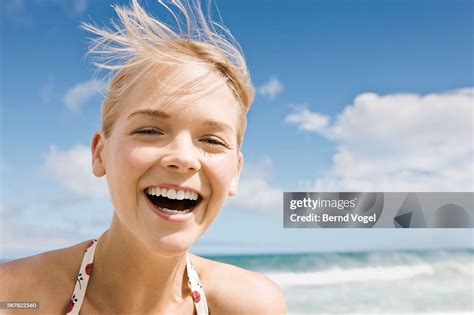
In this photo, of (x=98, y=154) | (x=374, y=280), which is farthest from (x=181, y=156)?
(x=374, y=280)

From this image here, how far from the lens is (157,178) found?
2.05m

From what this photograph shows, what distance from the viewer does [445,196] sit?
5453mm

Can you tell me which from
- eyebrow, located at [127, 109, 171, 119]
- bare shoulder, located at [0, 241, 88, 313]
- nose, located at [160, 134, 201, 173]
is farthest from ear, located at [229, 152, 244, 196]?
bare shoulder, located at [0, 241, 88, 313]

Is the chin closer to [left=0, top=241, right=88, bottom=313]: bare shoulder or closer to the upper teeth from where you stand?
the upper teeth

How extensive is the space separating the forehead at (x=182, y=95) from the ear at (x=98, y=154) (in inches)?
10.6

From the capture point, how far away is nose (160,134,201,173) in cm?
200

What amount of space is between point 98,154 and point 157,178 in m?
0.50

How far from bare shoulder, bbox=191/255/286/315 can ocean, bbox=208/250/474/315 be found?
Result: 6643mm

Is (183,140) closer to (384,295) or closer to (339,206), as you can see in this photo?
(339,206)

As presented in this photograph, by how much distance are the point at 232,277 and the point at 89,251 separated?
78cm

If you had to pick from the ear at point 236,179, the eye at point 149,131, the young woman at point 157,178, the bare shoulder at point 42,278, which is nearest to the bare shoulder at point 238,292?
the young woman at point 157,178

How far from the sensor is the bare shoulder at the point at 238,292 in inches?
108

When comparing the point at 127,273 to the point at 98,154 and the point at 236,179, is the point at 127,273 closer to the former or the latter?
the point at 98,154

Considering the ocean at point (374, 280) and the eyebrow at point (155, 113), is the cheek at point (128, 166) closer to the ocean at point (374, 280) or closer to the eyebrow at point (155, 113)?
the eyebrow at point (155, 113)
